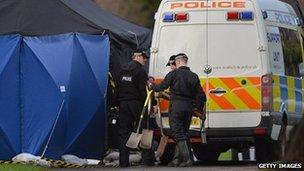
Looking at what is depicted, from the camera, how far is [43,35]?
14.2 meters

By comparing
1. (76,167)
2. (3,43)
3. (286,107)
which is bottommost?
(76,167)

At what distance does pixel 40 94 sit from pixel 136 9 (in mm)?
19518

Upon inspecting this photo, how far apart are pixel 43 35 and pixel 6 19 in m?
0.81

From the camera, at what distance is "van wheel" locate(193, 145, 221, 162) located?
16.1 metres

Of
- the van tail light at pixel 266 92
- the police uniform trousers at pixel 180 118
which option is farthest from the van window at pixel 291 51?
the police uniform trousers at pixel 180 118

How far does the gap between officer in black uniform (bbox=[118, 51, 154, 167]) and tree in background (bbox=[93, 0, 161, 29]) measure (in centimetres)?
1864

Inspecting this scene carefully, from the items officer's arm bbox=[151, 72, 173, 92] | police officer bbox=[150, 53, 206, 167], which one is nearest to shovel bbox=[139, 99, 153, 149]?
officer's arm bbox=[151, 72, 173, 92]

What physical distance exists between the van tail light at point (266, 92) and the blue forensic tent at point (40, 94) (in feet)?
9.92

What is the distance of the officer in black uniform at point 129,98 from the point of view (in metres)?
13.7

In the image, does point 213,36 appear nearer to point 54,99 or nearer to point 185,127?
point 185,127

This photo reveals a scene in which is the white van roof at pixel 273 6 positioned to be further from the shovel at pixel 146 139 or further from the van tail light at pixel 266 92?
the shovel at pixel 146 139

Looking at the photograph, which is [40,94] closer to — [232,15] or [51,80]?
[51,80]

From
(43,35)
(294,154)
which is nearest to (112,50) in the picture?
(43,35)

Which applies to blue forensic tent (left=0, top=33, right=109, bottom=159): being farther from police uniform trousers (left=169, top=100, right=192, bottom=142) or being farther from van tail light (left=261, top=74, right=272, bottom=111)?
van tail light (left=261, top=74, right=272, bottom=111)
